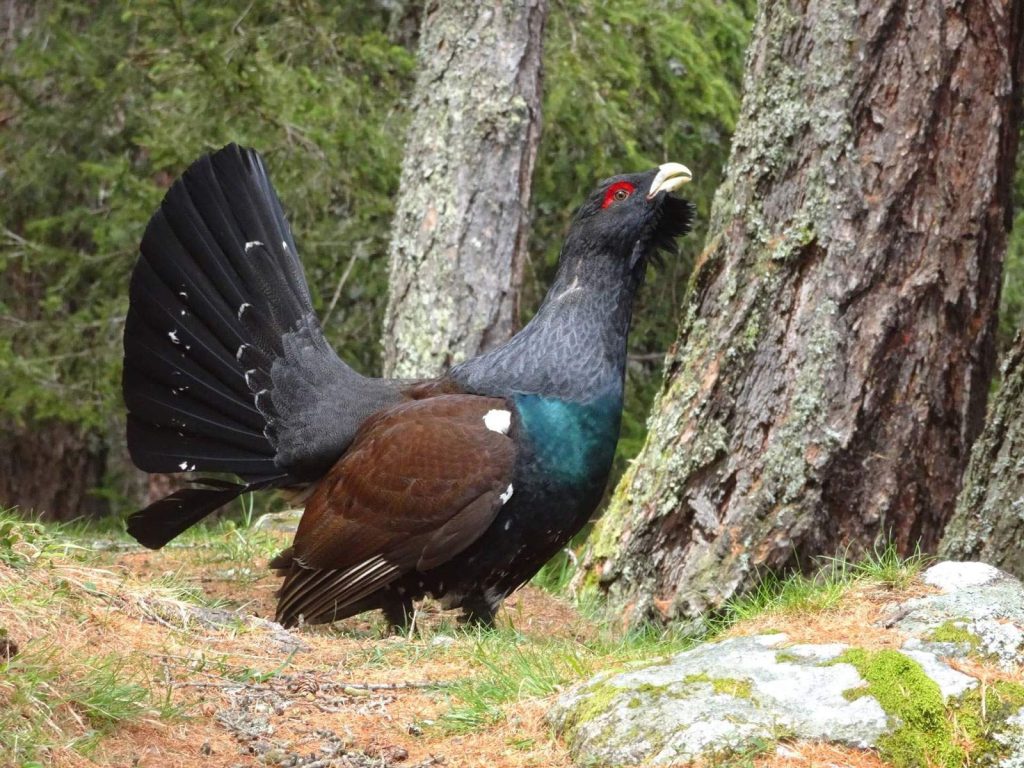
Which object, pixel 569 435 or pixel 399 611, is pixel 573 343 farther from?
pixel 399 611

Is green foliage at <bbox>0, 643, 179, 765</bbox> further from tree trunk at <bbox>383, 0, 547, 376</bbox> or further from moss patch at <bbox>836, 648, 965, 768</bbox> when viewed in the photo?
tree trunk at <bbox>383, 0, 547, 376</bbox>

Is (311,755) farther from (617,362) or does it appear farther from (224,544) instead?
(224,544)

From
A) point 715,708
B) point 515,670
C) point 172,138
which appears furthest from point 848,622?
point 172,138

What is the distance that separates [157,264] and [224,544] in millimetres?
1847

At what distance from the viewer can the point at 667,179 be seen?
5.89 meters

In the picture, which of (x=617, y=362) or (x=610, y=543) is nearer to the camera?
(x=617, y=362)

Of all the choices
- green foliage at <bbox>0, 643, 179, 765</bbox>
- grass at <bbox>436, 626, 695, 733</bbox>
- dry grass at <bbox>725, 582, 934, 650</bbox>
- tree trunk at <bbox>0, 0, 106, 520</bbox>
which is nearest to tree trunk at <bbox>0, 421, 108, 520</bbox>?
tree trunk at <bbox>0, 0, 106, 520</bbox>

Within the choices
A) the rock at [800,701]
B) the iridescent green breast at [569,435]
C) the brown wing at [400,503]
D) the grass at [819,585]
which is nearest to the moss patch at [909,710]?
the rock at [800,701]

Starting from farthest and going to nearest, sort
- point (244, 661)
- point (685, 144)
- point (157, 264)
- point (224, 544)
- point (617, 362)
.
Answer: point (685, 144) → point (224, 544) → point (157, 264) → point (617, 362) → point (244, 661)

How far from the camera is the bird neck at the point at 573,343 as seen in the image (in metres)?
5.57

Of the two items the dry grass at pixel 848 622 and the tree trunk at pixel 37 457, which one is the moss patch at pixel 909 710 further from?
the tree trunk at pixel 37 457

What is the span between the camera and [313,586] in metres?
5.73

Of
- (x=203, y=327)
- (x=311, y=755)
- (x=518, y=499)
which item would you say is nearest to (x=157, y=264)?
(x=203, y=327)

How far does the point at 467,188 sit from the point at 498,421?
2720 mm
